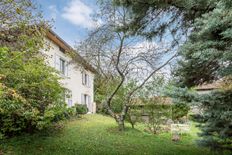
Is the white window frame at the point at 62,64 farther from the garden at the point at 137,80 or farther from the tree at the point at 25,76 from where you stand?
the tree at the point at 25,76

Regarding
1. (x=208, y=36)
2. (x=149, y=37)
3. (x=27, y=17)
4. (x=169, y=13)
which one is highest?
(x=27, y=17)

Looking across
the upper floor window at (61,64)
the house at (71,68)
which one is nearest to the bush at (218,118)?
the house at (71,68)

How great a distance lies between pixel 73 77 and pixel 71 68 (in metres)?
1.25

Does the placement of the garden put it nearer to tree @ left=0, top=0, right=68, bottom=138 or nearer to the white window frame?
tree @ left=0, top=0, right=68, bottom=138

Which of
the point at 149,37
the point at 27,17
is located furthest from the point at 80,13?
the point at 149,37

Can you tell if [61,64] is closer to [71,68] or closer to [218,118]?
[71,68]

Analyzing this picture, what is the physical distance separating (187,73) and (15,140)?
6.84 metres

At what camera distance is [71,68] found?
71.7ft

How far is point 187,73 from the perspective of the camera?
22.8ft

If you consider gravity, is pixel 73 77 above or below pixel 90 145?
above

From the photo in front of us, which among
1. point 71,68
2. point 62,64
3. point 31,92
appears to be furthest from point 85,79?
point 31,92

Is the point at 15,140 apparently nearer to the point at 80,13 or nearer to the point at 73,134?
the point at 73,134

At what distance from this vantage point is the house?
17.3 m

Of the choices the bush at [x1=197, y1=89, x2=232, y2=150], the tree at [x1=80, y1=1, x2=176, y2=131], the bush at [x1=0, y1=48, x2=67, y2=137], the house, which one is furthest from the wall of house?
the bush at [x1=197, y1=89, x2=232, y2=150]
